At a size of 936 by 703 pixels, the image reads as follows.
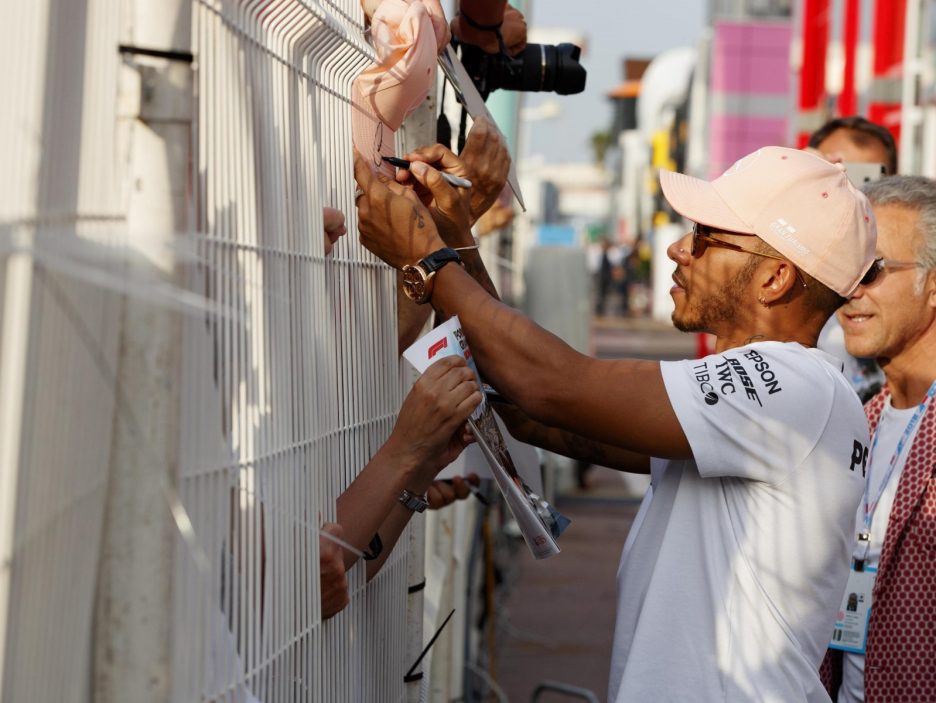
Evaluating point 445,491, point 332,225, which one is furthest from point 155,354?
point 445,491

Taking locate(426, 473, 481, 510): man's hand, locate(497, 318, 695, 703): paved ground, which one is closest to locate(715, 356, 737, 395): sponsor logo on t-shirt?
locate(426, 473, 481, 510): man's hand

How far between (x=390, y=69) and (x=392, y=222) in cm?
28

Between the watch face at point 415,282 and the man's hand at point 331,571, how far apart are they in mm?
452

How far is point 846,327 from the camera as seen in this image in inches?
131

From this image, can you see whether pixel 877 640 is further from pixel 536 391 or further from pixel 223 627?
Answer: pixel 223 627

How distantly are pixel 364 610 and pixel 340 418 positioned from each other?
41cm

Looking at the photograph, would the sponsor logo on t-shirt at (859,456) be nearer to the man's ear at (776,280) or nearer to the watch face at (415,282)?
the man's ear at (776,280)

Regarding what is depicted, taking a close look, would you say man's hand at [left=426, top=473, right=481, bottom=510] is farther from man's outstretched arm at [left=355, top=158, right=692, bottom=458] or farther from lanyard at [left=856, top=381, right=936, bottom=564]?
lanyard at [left=856, top=381, right=936, bottom=564]

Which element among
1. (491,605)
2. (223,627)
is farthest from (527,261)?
(223,627)

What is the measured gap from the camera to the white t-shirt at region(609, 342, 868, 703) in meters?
2.09

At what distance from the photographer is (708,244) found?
2350mm

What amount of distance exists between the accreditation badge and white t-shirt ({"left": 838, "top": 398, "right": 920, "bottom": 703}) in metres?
0.03

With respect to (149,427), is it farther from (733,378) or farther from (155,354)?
(733,378)

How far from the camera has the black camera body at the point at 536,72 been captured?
2.95 m
